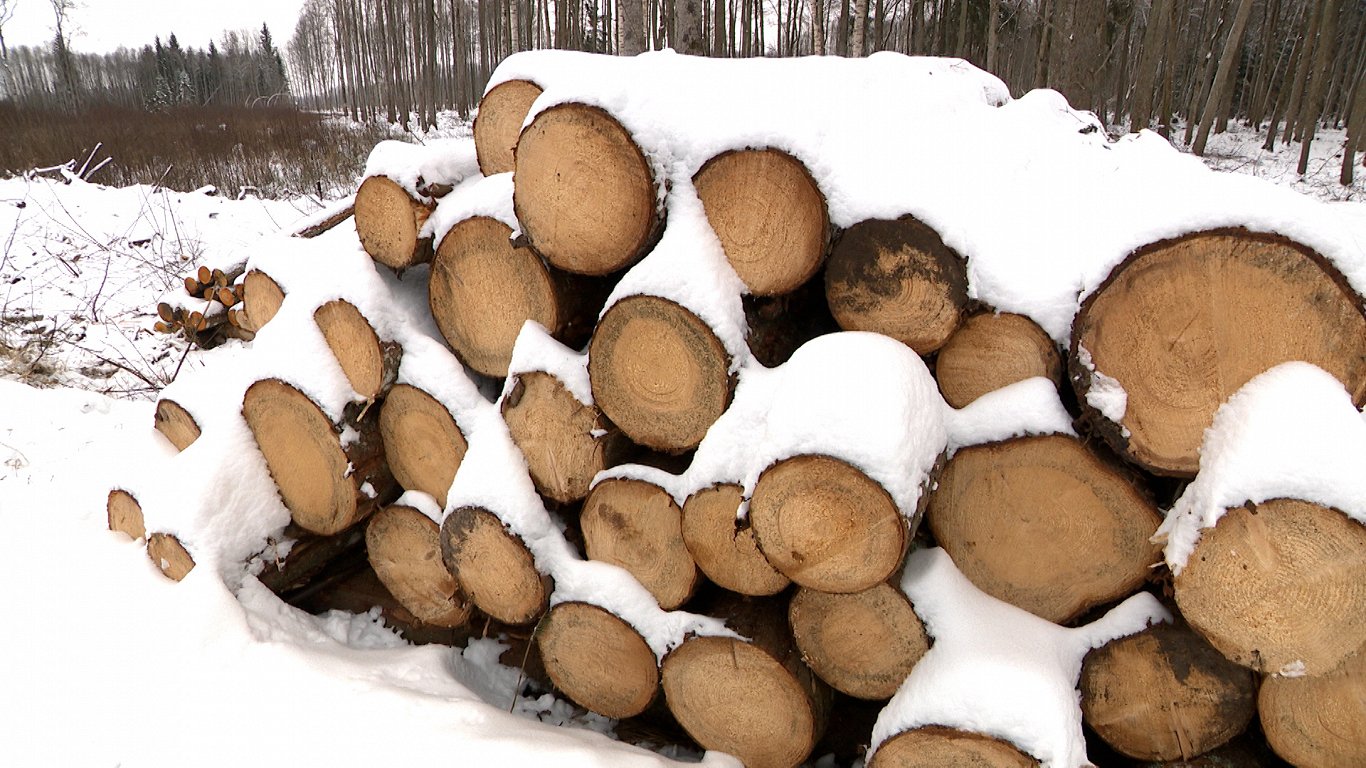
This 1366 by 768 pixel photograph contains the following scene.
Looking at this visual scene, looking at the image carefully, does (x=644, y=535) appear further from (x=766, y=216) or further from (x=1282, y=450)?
(x=1282, y=450)

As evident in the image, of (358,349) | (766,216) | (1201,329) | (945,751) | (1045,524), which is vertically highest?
(766,216)

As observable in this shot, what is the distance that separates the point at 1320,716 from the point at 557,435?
1647 millimetres

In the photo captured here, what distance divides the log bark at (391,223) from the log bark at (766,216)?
881 mm

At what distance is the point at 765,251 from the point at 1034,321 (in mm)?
557

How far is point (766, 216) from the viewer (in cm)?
152

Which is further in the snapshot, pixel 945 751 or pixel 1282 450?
pixel 945 751

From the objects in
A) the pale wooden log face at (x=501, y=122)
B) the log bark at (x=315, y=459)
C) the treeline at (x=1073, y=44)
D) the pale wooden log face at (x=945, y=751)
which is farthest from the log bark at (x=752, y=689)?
the treeline at (x=1073, y=44)

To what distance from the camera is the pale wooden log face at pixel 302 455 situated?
6.81 feet

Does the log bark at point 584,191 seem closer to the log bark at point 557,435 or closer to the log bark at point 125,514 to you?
the log bark at point 557,435

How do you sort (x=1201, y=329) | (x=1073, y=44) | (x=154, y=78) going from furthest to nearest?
1. (x=154, y=78)
2. (x=1073, y=44)
3. (x=1201, y=329)

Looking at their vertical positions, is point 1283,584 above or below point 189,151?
below

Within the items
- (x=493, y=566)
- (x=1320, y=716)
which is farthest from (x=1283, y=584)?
(x=493, y=566)

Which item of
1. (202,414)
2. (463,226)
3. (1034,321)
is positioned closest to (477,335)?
(463,226)

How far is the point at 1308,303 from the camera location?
1.19 meters
